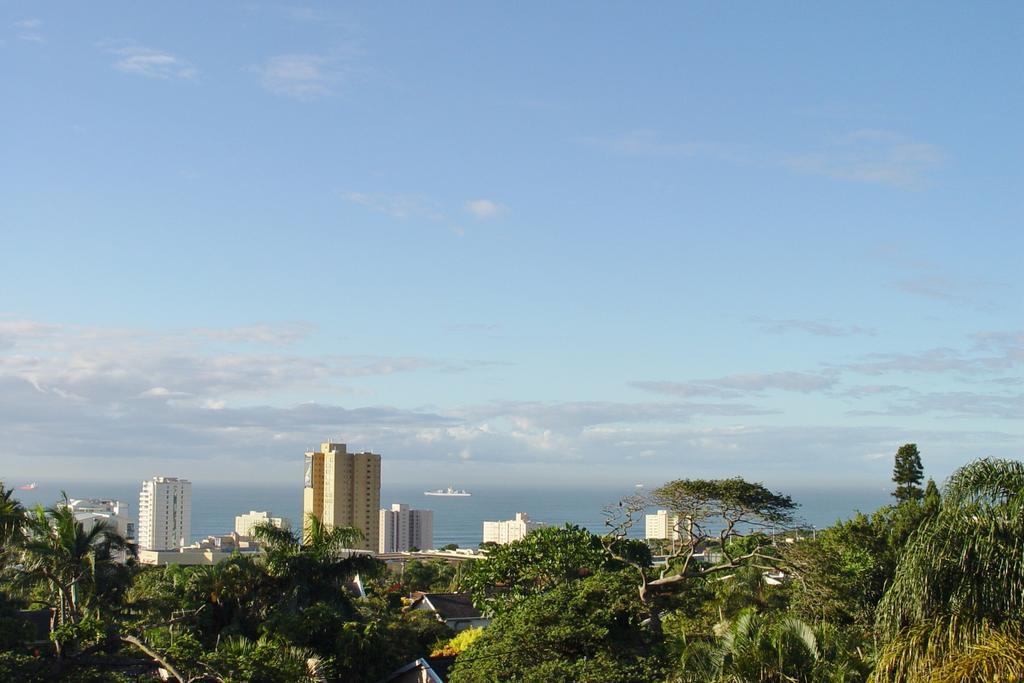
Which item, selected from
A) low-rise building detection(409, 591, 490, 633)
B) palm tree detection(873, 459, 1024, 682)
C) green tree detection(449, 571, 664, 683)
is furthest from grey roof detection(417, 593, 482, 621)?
palm tree detection(873, 459, 1024, 682)

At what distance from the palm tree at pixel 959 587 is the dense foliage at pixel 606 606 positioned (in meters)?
0.02

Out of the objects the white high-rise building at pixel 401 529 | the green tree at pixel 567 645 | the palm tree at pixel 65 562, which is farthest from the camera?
the white high-rise building at pixel 401 529

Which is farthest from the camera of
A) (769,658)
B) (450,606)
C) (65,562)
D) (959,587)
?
(450,606)

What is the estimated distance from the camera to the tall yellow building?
103 m

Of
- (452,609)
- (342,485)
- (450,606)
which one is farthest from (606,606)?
(342,485)

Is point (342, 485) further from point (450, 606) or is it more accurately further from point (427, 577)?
point (450, 606)

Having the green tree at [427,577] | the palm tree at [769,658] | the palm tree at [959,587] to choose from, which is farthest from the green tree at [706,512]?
the green tree at [427,577]

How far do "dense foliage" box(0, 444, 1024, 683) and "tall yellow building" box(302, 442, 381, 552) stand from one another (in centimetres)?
6149

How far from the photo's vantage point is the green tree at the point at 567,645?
18.4m

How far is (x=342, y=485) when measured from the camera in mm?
103500

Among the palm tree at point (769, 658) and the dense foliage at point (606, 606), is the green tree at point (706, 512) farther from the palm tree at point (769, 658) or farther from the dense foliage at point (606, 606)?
the palm tree at point (769, 658)

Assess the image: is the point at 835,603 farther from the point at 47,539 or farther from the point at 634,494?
the point at 47,539

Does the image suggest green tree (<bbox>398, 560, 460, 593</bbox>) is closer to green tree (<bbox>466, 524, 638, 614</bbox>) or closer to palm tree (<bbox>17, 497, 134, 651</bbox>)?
green tree (<bbox>466, 524, 638, 614</bbox>)

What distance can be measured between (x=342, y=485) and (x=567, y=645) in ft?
282
